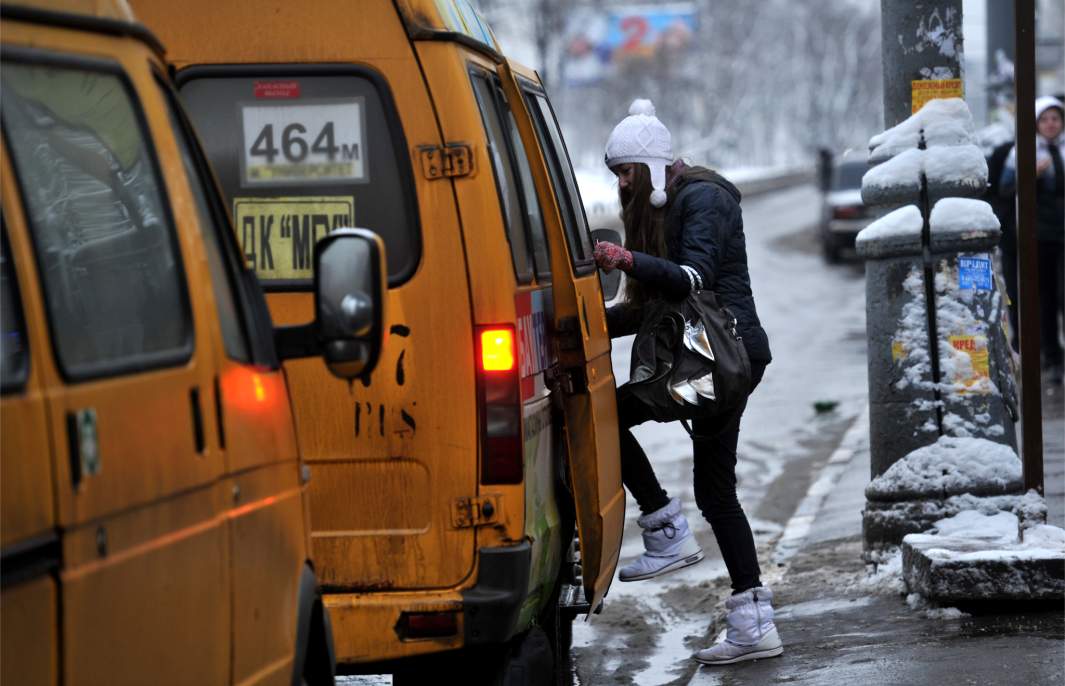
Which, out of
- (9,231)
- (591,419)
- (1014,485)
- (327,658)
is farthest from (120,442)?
(1014,485)

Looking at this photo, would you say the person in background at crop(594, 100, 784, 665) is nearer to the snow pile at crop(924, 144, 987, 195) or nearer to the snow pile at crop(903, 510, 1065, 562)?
the snow pile at crop(903, 510, 1065, 562)

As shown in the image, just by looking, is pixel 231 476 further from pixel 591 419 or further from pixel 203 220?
pixel 591 419

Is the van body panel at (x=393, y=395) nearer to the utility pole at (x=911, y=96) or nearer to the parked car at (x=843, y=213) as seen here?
the utility pole at (x=911, y=96)

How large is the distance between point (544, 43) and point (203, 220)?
169ft

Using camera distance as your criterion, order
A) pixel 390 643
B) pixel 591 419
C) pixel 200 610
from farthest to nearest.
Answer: pixel 591 419 → pixel 390 643 → pixel 200 610

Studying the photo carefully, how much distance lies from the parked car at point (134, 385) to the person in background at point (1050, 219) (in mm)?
10509

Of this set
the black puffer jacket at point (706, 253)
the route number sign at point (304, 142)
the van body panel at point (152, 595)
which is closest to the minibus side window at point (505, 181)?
the route number sign at point (304, 142)

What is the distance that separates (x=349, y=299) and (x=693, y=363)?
2.61 meters

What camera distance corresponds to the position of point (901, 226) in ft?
25.6

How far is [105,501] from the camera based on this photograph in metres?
3.09

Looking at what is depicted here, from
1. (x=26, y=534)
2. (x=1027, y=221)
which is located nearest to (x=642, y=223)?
(x=1027, y=221)

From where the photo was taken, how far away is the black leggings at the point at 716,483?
6.62 meters

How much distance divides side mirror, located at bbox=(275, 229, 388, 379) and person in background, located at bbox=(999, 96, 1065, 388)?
10.4 metres

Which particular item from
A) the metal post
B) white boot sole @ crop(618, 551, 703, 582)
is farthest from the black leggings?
the metal post
